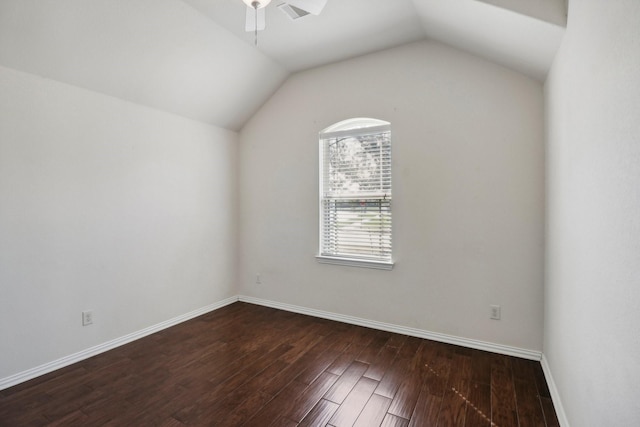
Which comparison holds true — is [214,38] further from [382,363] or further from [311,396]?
[382,363]

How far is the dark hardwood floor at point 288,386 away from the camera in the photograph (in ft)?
6.37

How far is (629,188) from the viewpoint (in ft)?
3.38

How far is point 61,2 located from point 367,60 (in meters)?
2.62

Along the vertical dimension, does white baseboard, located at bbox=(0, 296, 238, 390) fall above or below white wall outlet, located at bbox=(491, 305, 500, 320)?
below

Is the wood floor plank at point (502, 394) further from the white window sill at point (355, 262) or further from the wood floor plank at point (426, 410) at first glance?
the white window sill at point (355, 262)

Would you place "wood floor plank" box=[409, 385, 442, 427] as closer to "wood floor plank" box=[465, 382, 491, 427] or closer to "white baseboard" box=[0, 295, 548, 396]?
"wood floor plank" box=[465, 382, 491, 427]

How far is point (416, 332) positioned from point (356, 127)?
2.30 m

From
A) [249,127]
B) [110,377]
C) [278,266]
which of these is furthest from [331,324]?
[249,127]

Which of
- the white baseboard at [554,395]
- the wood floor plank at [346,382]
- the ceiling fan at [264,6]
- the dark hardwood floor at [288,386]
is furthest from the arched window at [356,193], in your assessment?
the white baseboard at [554,395]

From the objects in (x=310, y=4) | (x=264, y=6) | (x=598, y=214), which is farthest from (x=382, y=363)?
(x=264, y=6)

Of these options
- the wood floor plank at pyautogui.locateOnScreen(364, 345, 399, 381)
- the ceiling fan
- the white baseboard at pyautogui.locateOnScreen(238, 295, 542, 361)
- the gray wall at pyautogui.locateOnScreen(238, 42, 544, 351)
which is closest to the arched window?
the gray wall at pyautogui.locateOnScreen(238, 42, 544, 351)

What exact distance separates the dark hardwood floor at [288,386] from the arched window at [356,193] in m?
0.92

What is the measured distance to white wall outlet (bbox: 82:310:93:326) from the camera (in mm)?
2721

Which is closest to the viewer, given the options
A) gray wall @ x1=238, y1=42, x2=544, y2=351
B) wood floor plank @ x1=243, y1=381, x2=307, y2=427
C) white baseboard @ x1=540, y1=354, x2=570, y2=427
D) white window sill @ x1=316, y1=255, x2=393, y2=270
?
white baseboard @ x1=540, y1=354, x2=570, y2=427
